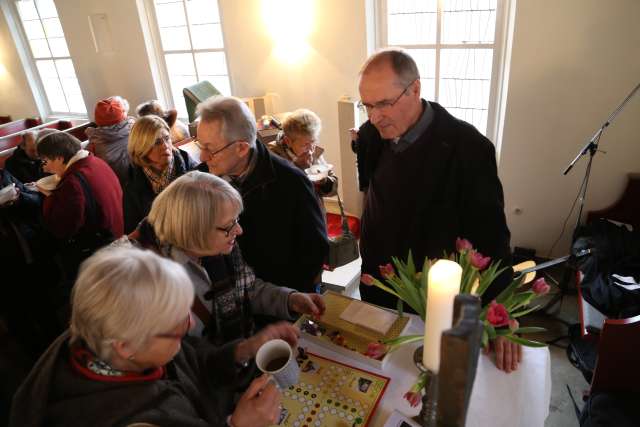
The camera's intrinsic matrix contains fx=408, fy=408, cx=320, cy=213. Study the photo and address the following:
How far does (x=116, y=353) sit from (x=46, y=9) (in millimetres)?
8011

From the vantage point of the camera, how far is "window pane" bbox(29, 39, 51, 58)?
714cm

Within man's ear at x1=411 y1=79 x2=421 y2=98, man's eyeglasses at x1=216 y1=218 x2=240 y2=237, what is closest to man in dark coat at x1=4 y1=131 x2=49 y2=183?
man's eyeglasses at x1=216 y1=218 x2=240 y2=237

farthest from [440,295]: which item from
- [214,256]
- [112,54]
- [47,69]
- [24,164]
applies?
[47,69]

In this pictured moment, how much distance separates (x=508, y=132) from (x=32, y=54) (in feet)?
26.6

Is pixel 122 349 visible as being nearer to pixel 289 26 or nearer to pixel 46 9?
pixel 289 26

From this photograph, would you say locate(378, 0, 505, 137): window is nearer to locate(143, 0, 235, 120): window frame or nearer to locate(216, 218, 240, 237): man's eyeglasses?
locate(143, 0, 235, 120): window frame

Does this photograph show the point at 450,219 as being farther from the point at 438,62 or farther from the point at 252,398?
the point at 438,62

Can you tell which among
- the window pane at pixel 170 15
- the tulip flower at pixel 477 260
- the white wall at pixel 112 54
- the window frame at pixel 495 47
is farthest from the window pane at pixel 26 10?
the tulip flower at pixel 477 260

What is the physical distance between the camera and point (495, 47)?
3.84 metres

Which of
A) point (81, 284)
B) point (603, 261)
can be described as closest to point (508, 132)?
point (603, 261)

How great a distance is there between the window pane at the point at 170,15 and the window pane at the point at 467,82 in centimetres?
365

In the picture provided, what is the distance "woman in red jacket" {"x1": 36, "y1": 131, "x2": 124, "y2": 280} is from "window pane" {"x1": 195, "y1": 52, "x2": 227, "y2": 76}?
3358 millimetres

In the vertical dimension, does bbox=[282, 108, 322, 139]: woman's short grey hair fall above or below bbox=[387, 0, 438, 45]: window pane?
below

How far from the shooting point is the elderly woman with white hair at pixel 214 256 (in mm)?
1326
